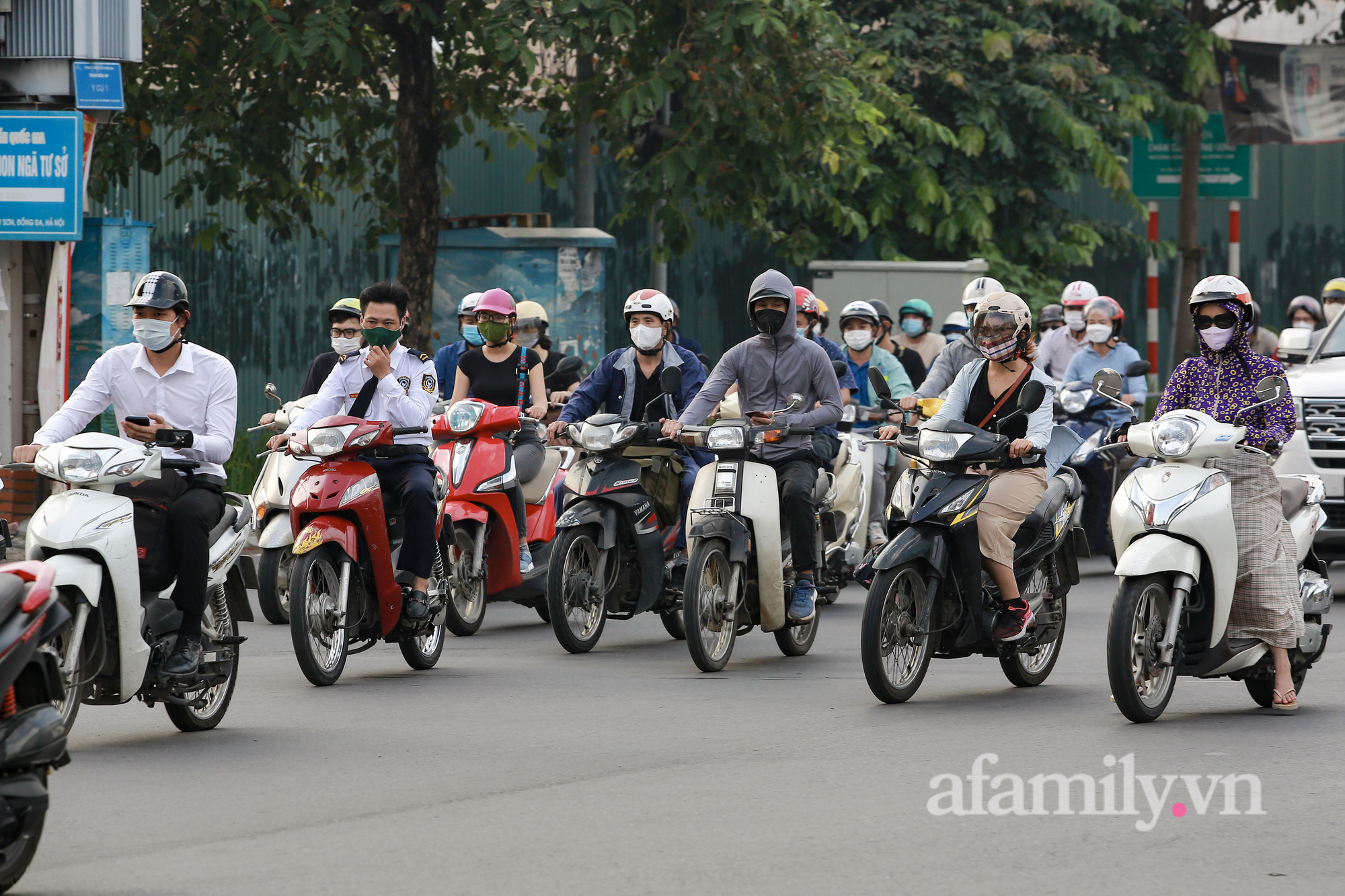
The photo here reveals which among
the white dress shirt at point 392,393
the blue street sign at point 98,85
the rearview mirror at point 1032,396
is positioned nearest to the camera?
the rearview mirror at point 1032,396

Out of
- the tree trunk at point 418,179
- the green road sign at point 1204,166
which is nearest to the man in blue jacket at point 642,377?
the tree trunk at point 418,179

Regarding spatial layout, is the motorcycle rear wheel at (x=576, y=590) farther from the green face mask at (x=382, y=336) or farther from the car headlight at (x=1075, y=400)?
the car headlight at (x=1075, y=400)

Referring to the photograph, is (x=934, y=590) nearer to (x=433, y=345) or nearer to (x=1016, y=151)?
(x=433, y=345)

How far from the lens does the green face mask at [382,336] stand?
9086 mm

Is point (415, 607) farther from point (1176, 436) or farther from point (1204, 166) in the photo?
point (1204, 166)

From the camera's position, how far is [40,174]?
44.7 feet

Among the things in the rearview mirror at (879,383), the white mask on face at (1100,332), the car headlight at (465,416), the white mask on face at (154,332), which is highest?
the white mask on face at (1100,332)

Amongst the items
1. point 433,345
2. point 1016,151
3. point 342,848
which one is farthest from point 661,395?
point 1016,151

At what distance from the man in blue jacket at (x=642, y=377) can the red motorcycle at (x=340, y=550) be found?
1.85 meters

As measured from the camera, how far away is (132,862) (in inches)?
217

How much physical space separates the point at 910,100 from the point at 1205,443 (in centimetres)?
1189

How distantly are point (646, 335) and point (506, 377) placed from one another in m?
1.21

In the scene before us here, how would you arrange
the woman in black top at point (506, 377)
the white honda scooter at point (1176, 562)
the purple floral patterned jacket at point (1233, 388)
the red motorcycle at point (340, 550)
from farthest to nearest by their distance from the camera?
the woman in black top at point (506, 377), the red motorcycle at point (340, 550), the purple floral patterned jacket at point (1233, 388), the white honda scooter at point (1176, 562)

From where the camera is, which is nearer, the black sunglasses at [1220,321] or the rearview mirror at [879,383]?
the black sunglasses at [1220,321]
